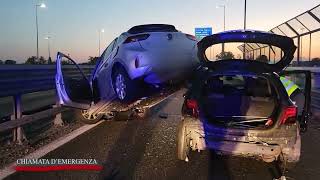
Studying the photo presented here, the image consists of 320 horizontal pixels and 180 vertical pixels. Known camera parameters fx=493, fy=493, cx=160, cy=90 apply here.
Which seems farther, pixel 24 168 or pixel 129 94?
pixel 129 94

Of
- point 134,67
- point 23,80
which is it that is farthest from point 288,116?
point 23,80

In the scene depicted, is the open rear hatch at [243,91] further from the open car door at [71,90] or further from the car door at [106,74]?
the open car door at [71,90]

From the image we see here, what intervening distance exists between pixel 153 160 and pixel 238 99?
151 cm

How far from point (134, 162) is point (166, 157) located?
601 millimetres

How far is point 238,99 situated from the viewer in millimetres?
7137

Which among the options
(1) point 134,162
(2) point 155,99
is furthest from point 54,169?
(2) point 155,99

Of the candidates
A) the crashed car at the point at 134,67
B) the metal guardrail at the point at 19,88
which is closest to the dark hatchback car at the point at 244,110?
the crashed car at the point at 134,67

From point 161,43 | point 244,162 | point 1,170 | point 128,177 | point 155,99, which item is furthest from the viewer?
point 155,99

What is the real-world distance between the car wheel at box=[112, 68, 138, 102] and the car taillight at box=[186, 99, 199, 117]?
94.7 inches

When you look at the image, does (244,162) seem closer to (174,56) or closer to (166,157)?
(166,157)

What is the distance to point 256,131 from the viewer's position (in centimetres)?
636

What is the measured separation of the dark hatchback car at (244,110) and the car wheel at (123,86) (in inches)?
82.9

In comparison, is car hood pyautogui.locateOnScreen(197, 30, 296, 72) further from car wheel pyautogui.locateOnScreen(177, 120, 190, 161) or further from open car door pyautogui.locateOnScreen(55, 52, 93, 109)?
open car door pyautogui.locateOnScreen(55, 52, 93, 109)

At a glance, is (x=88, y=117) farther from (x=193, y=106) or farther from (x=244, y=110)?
(x=244, y=110)
